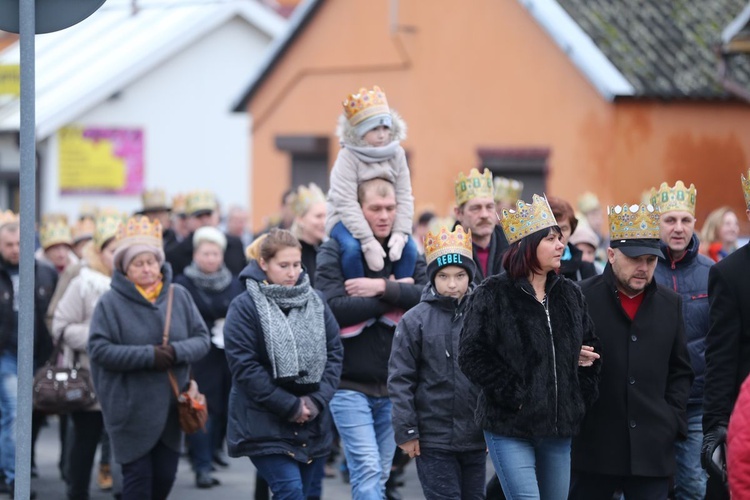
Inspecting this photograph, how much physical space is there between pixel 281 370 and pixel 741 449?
12.0 feet

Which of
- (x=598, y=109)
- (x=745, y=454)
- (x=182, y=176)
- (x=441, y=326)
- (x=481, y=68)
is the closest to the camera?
(x=745, y=454)

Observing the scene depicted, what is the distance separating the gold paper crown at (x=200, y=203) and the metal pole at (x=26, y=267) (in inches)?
312

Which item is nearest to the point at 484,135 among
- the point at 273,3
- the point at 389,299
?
the point at 389,299

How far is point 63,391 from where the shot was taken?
10.1 meters

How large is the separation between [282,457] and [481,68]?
1357cm

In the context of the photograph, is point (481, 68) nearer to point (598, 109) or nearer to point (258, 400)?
point (598, 109)

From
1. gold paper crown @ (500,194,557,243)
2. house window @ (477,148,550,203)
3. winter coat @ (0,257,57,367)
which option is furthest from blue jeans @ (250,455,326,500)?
house window @ (477,148,550,203)

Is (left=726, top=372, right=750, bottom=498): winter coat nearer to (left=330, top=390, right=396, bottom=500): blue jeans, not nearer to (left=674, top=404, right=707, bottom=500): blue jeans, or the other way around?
(left=674, top=404, right=707, bottom=500): blue jeans

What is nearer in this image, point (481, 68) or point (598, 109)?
point (598, 109)

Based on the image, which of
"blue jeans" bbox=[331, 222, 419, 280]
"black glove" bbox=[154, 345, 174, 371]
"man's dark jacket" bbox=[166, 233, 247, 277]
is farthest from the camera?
"man's dark jacket" bbox=[166, 233, 247, 277]

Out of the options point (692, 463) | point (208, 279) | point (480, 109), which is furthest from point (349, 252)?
point (480, 109)

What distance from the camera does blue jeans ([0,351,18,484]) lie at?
11.0 meters

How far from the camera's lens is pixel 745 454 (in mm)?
4672

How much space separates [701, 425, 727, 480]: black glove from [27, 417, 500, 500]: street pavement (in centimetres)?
447
